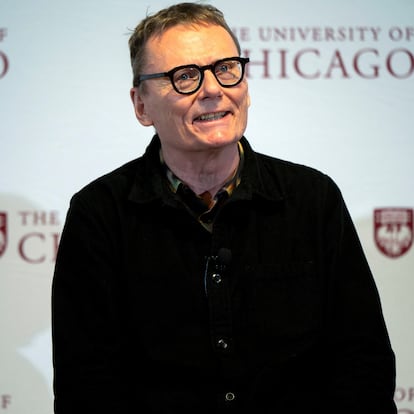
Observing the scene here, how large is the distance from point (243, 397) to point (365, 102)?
1.09 metres

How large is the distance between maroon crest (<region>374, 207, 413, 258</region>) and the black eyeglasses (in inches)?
35.1

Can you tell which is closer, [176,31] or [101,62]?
[176,31]

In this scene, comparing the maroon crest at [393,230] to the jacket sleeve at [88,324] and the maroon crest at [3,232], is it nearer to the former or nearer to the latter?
the jacket sleeve at [88,324]

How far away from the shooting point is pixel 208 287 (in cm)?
139

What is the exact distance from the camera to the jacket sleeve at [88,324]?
1399mm

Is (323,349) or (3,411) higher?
(323,349)

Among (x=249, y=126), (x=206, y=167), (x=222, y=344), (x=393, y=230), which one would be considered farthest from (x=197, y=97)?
(x=393, y=230)

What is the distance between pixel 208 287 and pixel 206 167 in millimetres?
239

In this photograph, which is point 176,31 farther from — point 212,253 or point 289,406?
point 289,406

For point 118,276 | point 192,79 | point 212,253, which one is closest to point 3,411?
point 118,276

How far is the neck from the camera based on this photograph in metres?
1.45

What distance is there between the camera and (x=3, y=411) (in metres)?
2.21

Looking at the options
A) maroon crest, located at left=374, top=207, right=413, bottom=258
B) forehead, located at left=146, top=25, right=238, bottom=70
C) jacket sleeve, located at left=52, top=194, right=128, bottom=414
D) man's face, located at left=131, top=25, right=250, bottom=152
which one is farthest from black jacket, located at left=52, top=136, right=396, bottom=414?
maroon crest, located at left=374, top=207, right=413, bottom=258

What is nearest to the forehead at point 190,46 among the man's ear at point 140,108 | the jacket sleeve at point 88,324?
the man's ear at point 140,108
